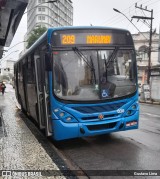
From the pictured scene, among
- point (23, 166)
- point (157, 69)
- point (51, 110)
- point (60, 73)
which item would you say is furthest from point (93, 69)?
point (157, 69)

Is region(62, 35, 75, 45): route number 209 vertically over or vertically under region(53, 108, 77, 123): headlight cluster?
over

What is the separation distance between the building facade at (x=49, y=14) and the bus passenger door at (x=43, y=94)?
104 m

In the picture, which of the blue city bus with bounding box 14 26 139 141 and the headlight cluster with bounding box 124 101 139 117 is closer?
the blue city bus with bounding box 14 26 139 141

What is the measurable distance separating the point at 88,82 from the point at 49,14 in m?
117

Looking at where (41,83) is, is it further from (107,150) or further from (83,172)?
(83,172)

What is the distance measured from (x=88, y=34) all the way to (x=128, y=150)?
3.18 m

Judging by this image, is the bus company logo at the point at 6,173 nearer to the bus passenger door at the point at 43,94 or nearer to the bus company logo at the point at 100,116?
the bus passenger door at the point at 43,94

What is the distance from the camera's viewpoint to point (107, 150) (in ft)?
27.1

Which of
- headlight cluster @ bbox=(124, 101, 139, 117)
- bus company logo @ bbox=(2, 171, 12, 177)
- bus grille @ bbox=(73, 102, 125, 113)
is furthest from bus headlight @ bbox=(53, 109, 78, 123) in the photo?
bus company logo @ bbox=(2, 171, 12, 177)

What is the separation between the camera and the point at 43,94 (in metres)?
8.84

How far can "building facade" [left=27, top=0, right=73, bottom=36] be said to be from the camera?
395 ft

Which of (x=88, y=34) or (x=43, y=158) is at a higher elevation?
(x=88, y=34)

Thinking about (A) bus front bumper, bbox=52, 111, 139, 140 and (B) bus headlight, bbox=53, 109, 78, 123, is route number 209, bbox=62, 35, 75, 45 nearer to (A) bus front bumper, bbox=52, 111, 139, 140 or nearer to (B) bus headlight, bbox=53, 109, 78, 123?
(B) bus headlight, bbox=53, 109, 78, 123

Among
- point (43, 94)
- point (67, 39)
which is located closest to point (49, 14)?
point (43, 94)
